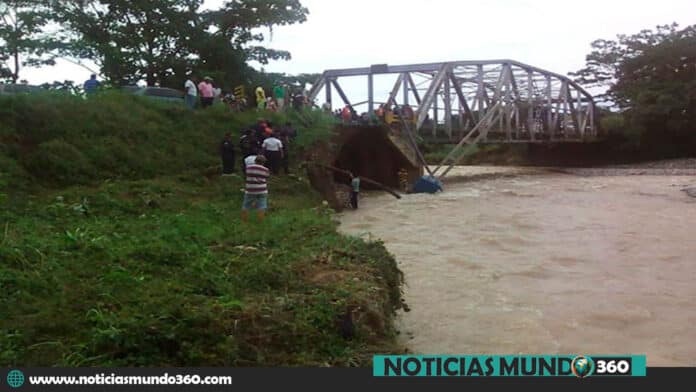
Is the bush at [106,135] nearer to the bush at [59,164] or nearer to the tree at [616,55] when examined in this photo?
the bush at [59,164]

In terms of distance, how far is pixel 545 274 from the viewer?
10406mm

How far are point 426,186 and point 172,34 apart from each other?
11.7 metres

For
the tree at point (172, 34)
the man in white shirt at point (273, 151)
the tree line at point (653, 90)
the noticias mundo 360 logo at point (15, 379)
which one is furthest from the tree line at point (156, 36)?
the tree line at point (653, 90)

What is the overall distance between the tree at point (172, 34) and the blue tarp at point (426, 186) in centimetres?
770

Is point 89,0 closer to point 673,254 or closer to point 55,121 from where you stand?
point 55,121

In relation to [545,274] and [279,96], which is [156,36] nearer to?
[279,96]

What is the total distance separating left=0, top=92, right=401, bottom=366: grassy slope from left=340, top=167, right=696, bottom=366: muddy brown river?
125cm

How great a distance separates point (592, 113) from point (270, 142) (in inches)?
1393

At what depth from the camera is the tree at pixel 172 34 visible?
896 inches

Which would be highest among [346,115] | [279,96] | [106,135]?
[279,96]

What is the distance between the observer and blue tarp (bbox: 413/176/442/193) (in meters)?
24.5

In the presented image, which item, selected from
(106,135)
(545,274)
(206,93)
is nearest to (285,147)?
(206,93)

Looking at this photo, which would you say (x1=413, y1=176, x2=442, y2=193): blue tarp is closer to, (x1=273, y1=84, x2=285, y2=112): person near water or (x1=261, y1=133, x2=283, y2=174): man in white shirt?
(x1=273, y1=84, x2=285, y2=112): person near water

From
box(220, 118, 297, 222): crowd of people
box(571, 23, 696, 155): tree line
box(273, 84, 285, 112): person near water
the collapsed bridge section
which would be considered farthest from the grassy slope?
box(571, 23, 696, 155): tree line
